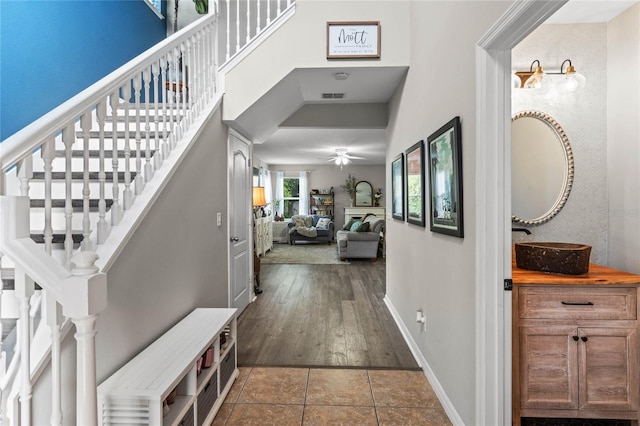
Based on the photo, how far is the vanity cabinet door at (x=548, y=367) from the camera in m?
1.57

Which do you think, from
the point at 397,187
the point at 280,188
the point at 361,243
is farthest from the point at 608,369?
the point at 280,188

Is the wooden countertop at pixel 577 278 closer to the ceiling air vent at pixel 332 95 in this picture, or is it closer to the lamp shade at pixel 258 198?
the ceiling air vent at pixel 332 95

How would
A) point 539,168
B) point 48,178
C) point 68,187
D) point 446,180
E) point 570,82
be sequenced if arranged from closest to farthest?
point 48,178, point 68,187, point 446,180, point 570,82, point 539,168


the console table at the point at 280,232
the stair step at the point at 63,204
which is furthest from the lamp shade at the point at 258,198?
the console table at the point at 280,232

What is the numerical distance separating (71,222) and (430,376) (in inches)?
91.1

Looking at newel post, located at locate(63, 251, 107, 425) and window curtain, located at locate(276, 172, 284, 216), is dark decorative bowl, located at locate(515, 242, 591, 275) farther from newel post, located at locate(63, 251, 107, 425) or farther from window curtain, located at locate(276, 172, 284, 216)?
window curtain, located at locate(276, 172, 284, 216)

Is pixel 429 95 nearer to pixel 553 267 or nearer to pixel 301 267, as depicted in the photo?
pixel 553 267

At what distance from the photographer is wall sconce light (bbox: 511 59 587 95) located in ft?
6.50

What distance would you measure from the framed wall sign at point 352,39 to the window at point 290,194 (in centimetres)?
773

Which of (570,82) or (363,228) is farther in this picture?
(363,228)

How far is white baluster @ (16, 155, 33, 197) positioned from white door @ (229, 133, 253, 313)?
210 cm

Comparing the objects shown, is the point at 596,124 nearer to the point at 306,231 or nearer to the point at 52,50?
the point at 52,50

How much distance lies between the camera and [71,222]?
54.1 inches

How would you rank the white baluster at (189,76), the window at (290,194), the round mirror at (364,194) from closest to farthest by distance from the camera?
the white baluster at (189,76), the round mirror at (364,194), the window at (290,194)
